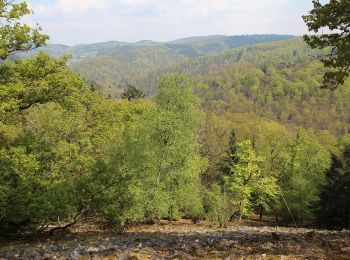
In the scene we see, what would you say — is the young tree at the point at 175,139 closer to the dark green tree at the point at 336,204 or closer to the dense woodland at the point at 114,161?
the dense woodland at the point at 114,161

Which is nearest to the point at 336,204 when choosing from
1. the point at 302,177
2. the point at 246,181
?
the point at 246,181

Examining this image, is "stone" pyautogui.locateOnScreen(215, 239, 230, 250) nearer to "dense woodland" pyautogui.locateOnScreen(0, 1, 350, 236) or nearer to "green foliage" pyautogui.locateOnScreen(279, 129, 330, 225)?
"dense woodland" pyautogui.locateOnScreen(0, 1, 350, 236)

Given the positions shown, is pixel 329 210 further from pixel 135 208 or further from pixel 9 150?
pixel 9 150

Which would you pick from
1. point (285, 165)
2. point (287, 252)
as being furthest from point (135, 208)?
point (285, 165)

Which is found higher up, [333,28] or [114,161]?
[333,28]

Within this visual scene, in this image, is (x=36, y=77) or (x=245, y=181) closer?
(x=36, y=77)

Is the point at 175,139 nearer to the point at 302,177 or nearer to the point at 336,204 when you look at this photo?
the point at 336,204

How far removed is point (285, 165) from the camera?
5666 centimetres

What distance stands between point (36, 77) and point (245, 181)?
1311 inches

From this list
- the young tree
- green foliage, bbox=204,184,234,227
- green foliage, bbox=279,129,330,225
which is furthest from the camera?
green foliage, bbox=279,129,330,225

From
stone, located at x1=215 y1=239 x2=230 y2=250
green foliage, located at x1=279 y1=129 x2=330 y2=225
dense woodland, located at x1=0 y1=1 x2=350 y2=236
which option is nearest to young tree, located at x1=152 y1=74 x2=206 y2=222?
dense woodland, located at x1=0 y1=1 x2=350 y2=236

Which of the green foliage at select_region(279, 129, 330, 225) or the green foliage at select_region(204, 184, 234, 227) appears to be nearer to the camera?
the green foliage at select_region(204, 184, 234, 227)

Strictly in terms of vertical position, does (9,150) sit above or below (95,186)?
above

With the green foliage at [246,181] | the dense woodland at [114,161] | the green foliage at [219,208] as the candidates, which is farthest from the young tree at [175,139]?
the green foliage at [246,181]
